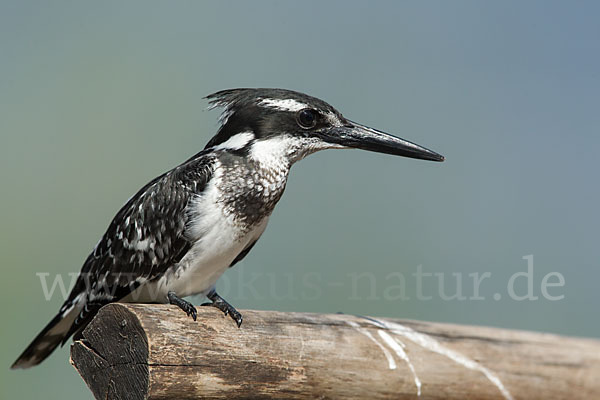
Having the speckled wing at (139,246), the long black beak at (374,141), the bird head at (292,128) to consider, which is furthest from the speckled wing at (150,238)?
the long black beak at (374,141)

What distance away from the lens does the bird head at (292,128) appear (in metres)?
2.16

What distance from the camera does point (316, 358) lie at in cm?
192

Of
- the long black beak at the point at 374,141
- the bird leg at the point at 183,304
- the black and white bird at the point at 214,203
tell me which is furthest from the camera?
the long black beak at the point at 374,141

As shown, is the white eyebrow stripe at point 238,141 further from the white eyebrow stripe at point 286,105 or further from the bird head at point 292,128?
the white eyebrow stripe at point 286,105

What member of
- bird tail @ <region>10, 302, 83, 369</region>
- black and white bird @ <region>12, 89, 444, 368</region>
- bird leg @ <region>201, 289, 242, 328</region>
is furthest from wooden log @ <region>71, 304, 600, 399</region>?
bird tail @ <region>10, 302, 83, 369</region>

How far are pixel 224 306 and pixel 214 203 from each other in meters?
0.32

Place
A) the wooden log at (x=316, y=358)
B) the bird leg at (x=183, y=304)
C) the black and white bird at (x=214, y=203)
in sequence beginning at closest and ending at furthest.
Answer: the wooden log at (x=316, y=358)
the bird leg at (x=183, y=304)
the black and white bird at (x=214, y=203)

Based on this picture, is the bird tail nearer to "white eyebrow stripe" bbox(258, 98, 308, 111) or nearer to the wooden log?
the wooden log

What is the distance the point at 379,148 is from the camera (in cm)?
226

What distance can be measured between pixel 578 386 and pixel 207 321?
4.44 feet

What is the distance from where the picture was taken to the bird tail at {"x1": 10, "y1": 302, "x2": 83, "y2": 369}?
2.28 metres

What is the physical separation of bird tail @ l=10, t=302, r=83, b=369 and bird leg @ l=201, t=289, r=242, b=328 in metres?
0.45

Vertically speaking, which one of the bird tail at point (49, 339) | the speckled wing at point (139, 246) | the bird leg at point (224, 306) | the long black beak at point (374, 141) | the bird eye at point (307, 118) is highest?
the bird eye at point (307, 118)

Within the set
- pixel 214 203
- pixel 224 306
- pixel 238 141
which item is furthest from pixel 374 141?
pixel 224 306
